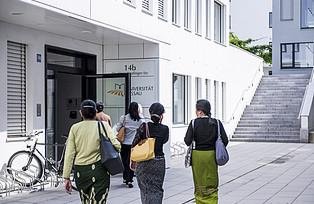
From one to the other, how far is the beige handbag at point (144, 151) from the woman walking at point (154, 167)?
0.19 feet

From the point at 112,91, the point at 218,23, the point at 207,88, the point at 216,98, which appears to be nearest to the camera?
the point at 112,91

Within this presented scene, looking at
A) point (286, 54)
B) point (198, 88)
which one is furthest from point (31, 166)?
point (286, 54)

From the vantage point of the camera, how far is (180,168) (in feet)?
56.6

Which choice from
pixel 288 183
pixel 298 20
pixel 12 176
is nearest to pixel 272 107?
pixel 298 20

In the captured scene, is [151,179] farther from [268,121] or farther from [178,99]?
[268,121]

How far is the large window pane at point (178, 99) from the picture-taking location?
22.8 meters

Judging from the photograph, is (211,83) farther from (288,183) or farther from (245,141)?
(288,183)

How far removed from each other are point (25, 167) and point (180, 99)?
11.4 meters

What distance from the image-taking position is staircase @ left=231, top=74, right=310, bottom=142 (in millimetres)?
28641

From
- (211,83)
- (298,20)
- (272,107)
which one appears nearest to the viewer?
(211,83)

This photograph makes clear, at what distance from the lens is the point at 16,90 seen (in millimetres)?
13461

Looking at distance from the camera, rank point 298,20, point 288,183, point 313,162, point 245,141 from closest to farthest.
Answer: point 288,183
point 313,162
point 245,141
point 298,20

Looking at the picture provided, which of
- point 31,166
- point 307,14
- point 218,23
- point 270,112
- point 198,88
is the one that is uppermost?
point 307,14

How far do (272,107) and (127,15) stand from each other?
18.3 m
